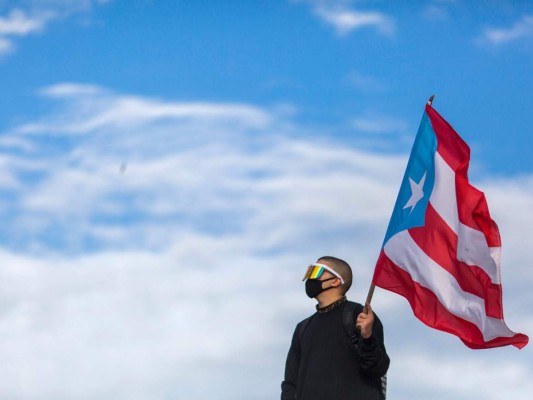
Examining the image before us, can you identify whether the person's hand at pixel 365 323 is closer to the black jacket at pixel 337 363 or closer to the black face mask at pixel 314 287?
the black jacket at pixel 337 363

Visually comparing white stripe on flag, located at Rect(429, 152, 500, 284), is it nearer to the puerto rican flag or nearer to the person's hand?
the puerto rican flag

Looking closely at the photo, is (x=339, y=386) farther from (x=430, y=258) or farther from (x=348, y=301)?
(x=430, y=258)

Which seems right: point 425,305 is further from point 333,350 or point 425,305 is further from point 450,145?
point 450,145

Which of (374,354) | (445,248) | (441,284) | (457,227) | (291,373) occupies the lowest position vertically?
(374,354)

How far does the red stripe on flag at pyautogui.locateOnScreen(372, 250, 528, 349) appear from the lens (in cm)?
768

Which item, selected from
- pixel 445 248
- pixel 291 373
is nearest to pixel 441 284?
pixel 445 248

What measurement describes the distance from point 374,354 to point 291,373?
105cm

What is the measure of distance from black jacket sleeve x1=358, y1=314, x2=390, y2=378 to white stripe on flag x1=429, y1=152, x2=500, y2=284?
1.10m

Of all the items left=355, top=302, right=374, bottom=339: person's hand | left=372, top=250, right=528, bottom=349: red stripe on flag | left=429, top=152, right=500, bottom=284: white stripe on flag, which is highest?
left=429, top=152, right=500, bottom=284: white stripe on flag

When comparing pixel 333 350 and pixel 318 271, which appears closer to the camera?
pixel 333 350

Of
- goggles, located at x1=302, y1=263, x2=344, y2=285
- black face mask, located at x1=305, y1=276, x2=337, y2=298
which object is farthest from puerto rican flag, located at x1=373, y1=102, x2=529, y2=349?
black face mask, located at x1=305, y1=276, x2=337, y2=298

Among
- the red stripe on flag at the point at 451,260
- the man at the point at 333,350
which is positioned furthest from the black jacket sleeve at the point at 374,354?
the red stripe on flag at the point at 451,260

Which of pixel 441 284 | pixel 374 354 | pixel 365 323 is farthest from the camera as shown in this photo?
pixel 441 284

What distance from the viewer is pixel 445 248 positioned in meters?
7.89
